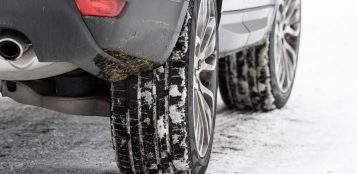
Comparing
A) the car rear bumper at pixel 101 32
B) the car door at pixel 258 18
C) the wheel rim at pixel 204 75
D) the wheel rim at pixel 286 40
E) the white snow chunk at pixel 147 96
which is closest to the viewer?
the car rear bumper at pixel 101 32

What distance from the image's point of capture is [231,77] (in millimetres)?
5129

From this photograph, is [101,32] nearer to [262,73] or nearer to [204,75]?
[204,75]

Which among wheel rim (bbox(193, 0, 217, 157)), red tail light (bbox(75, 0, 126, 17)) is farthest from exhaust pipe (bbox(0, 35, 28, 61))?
wheel rim (bbox(193, 0, 217, 157))

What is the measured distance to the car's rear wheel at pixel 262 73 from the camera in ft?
16.4

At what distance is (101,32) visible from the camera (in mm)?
2543

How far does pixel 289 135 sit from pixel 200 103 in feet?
4.24

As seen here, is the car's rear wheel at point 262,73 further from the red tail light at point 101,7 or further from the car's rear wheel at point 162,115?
the red tail light at point 101,7

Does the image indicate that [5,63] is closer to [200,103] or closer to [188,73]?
[188,73]

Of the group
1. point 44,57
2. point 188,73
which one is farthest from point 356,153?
point 44,57

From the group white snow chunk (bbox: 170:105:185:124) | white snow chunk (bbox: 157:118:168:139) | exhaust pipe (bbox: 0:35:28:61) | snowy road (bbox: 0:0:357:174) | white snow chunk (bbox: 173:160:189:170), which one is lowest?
snowy road (bbox: 0:0:357:174)

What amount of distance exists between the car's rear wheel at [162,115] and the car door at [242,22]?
0.68 metres

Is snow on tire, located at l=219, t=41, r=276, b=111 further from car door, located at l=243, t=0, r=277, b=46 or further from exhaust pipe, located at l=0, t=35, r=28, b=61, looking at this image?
exhaust pipe, located at l=0, t=35, r=28, b=61

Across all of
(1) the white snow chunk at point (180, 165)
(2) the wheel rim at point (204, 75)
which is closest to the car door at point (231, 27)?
(2) the wheel rim at point (204, 75)

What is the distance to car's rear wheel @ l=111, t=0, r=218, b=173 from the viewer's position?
2842mm
